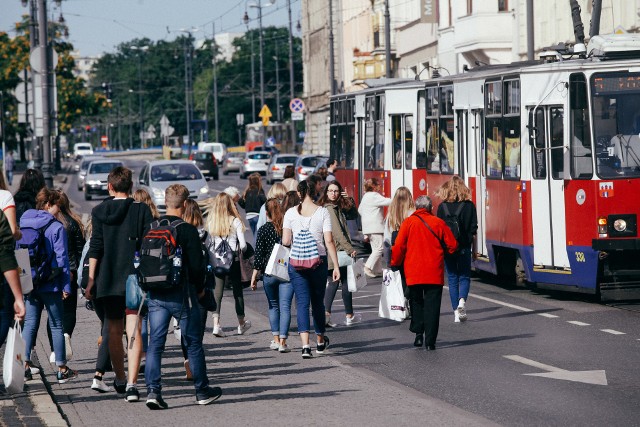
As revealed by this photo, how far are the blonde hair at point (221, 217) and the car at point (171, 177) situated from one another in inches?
972

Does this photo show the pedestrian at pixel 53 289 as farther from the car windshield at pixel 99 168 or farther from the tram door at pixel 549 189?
the car windshield at pixel 99 168

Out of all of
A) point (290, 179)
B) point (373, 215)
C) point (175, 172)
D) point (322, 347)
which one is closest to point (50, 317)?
point (322, 347)

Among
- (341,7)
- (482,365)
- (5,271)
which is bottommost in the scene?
(482,365)

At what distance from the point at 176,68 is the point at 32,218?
159794 millimetres

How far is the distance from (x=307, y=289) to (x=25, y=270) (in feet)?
11.5

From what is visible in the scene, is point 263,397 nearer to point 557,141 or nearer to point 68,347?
point 68,347

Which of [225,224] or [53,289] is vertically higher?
[225,224]

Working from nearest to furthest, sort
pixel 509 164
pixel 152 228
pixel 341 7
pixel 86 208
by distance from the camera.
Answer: pixel 152 228 → pixel 509 164 → pixel 86 208 → pixel 341 7

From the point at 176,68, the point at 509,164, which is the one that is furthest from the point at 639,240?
the point at 176,68

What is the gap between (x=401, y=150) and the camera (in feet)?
85.7

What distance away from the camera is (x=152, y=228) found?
996 centimetres

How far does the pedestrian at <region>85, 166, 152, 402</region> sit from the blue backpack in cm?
71

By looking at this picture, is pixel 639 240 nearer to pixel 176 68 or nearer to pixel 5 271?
pixel 5 271

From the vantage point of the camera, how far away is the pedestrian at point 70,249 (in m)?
12.1
